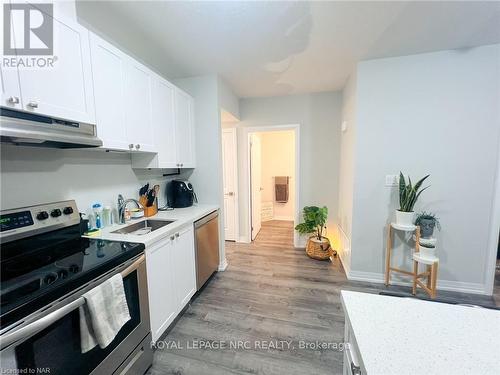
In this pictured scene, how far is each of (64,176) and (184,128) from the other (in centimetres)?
128

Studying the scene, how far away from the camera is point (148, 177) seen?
2.29m

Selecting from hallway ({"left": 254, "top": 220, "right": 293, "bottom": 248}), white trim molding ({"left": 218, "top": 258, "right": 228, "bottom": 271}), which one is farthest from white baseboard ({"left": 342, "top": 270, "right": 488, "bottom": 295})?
white trim molding ({"left": 218, "top": 258, "right": 228, "bottom": 271})

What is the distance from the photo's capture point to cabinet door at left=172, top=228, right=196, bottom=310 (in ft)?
5.91

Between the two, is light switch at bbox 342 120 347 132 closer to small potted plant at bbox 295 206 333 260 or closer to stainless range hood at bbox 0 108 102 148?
small potted plant at bbox 295 206 333 260

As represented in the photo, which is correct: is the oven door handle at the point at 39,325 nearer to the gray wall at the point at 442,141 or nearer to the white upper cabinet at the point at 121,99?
the white upper cabinet at the point at 121,99

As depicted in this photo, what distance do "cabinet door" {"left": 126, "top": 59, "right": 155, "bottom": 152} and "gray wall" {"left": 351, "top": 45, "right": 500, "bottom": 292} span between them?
2214 millimetres

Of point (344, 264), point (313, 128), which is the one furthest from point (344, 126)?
point (344, 264)

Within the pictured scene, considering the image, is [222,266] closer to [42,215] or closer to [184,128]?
[184,128]

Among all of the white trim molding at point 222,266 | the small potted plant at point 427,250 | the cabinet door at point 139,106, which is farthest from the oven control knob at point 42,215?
the small potted plant at point 427,250

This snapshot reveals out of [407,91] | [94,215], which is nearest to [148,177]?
[94,215]

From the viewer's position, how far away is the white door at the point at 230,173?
363 centimetres

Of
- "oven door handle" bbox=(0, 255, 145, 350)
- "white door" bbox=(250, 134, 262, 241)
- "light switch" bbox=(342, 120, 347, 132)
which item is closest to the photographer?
"oven door handle" bbox=(0, 255, 145, 350)

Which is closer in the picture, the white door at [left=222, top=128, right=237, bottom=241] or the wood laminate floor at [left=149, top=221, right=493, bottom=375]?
the wood laminate floor at [left=149, top=221, right=493, bottom=375]

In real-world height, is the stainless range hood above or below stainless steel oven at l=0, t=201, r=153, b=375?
above
